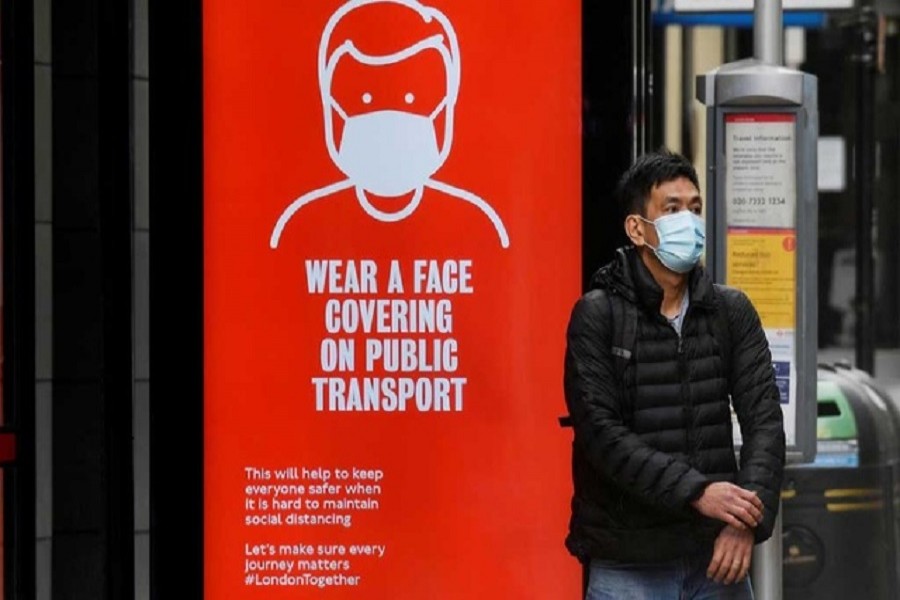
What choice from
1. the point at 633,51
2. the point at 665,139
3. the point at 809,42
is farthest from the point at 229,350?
the point at 809,42

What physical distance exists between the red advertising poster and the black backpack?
3.75 feet

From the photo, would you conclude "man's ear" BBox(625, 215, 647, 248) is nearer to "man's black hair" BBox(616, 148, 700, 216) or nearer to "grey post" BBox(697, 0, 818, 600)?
"man's black hair" BBox(616, 148, 700, 216)

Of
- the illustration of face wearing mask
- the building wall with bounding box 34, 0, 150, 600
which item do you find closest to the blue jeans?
the illustration of face wearing mask

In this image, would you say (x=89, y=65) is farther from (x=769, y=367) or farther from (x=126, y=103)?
(x=769, y=367)

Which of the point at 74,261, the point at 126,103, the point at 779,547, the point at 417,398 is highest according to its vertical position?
the point at 126,103

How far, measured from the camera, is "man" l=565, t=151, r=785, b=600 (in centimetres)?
439

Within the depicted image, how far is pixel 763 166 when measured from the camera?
Result: 5461 millimetres

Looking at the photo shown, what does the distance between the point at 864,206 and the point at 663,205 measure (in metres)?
6.34

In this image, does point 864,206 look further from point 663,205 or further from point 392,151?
point 663,205

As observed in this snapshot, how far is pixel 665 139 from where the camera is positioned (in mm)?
19750

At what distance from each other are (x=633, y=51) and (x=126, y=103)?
1.56m

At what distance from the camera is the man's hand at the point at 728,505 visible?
4.33 meters

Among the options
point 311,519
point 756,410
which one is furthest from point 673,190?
point 311,519

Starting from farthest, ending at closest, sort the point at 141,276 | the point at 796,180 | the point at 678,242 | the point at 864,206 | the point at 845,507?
the point at 864,206
the point at 845,507
the point at 141,276
the point at 796,180
the point at 678,242
